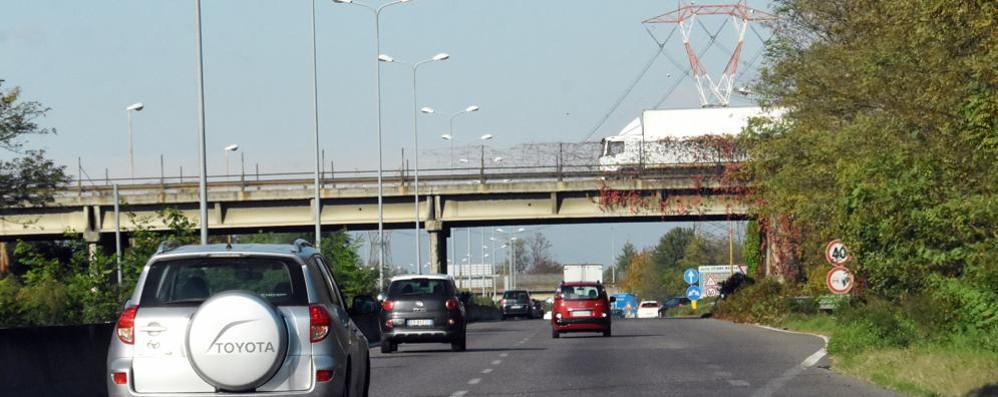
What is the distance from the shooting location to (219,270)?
47.2 feet

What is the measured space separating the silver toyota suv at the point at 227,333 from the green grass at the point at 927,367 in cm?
804

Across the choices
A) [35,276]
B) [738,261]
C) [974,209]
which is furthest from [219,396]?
[738,261]

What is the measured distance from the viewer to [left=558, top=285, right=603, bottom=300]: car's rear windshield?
138 ft

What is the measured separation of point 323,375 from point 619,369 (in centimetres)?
1299

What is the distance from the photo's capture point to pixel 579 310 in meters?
42.1

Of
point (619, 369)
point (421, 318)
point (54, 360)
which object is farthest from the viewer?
point (421, 318)

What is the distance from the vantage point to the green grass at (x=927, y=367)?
18.3 metres

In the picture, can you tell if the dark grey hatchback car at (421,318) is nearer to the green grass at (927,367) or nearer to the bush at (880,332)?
the bush at (880,332)

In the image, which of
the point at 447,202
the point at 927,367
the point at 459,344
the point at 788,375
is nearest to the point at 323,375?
the point at 927,367

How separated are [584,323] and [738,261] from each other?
101m

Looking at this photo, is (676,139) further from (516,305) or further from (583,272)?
(583,272)

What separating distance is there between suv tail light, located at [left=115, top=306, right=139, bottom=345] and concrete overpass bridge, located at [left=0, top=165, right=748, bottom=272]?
51.8 meters

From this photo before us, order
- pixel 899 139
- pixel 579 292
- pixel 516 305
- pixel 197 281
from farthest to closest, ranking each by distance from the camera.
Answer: pixel 516 305
pixel 579 292
pixel 899 139
pixel 197 281

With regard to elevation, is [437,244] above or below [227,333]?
below
